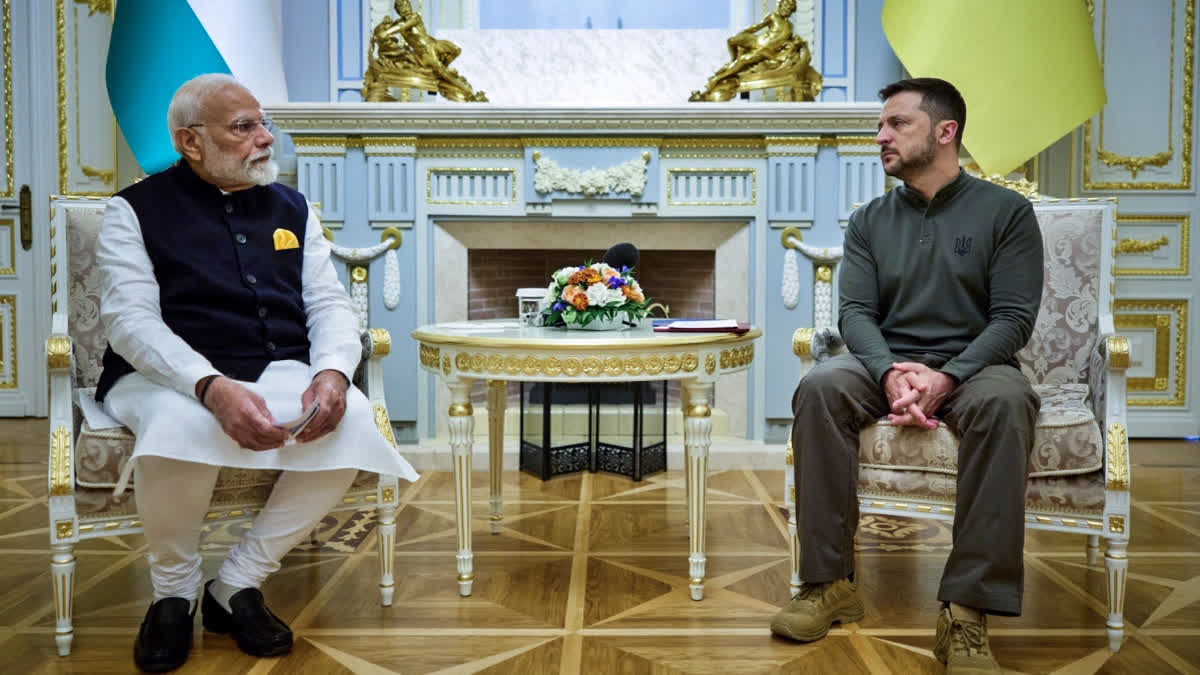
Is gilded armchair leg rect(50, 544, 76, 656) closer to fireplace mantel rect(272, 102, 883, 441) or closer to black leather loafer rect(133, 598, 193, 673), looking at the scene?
black leather loafer rect(133, 598, 193, 673)

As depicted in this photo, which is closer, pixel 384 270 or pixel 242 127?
pixel 242 127

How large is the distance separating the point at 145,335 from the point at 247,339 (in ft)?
0.70

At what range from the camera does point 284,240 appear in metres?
2.25

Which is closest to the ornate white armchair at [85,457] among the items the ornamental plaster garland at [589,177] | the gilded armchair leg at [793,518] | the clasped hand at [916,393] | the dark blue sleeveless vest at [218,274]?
the dark blue sleeveless vest at [218,274]

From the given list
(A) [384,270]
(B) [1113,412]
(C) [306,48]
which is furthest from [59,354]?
(C) [306,48]

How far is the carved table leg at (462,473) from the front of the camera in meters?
2.41

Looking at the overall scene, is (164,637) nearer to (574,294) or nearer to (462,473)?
(462,473)

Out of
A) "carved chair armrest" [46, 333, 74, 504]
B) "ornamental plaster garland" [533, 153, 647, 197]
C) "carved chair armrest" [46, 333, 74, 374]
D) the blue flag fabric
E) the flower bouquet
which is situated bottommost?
"carved chair armrest" [46, 333, 74, 504]

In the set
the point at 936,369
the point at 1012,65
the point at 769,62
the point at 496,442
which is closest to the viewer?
the point at 936,369

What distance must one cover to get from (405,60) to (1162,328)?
3.75 m

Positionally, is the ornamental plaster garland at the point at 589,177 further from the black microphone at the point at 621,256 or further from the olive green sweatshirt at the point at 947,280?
the olive green sweatshirt at the point at 947,280

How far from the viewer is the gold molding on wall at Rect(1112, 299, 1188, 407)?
4.66 meters

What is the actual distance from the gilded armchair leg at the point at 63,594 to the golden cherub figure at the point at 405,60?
8.66ft

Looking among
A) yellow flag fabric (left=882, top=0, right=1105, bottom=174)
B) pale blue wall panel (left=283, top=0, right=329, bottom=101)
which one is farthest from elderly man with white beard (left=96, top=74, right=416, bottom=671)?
yellow flag fabric (left=882, top=0, right=1105, bottom=174)
